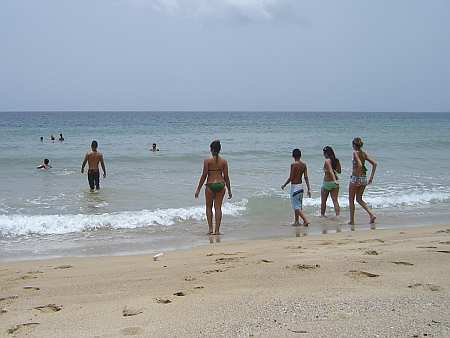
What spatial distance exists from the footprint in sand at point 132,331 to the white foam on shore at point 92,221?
525cm

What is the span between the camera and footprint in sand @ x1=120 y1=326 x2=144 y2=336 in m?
3.24

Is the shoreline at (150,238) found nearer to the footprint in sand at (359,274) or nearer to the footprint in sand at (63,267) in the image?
the footprint in sand at (63,267)

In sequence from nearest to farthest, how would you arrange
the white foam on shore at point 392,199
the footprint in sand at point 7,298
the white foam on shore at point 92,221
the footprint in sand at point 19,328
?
the footprint in sand at point 19,328 → the footprint in sand at point 7,298 → the white foam on shore at point 92,221 → the white foam on shore at point 392,199

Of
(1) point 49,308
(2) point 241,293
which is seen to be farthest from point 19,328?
(2) point 241,293

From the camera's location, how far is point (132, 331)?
328 cm

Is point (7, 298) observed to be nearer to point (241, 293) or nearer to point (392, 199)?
point (241, 293)

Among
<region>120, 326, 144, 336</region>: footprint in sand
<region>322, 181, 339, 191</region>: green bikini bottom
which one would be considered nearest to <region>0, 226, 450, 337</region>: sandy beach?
<region>120, 326, 144, 336</region>: footprint in sand

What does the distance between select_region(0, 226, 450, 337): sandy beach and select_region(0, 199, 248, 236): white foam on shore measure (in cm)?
224

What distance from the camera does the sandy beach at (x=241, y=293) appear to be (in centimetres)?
325

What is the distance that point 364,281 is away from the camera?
423 cm

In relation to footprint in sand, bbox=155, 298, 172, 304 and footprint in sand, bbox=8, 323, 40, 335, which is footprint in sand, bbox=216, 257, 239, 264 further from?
footprint in sand, bbox=8, 323, 40, 335

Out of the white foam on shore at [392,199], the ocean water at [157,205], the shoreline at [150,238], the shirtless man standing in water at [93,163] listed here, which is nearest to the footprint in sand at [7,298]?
the shoreline at [150,238]

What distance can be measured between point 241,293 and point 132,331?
3.40 ft

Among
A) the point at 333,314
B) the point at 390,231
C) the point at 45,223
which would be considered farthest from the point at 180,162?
the point at 333,314
